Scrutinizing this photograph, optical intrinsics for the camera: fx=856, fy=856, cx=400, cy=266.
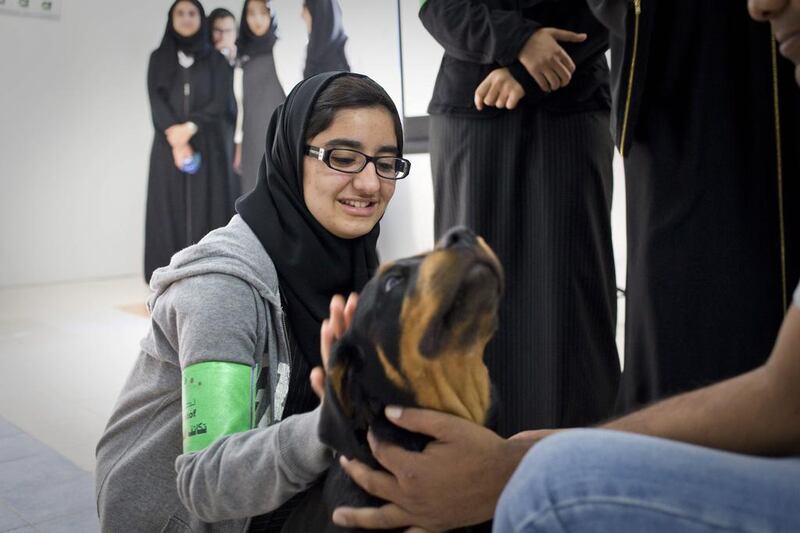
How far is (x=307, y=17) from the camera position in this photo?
6.18m

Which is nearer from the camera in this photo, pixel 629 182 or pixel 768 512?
pixel 768 512

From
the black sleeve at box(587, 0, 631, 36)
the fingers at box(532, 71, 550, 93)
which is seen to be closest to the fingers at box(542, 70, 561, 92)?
the fingers at box(532, 71, 550, 93)

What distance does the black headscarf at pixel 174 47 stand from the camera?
267 inches

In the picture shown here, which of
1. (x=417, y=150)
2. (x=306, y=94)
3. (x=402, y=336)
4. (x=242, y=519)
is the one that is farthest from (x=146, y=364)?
(x=417, y=150)

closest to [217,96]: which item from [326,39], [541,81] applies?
[326,39]

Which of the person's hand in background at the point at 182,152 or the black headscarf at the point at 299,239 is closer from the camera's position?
the black headscarf at the point at 299,239

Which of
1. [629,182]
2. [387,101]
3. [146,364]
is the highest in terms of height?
[387,101]

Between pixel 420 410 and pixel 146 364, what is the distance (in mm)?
734

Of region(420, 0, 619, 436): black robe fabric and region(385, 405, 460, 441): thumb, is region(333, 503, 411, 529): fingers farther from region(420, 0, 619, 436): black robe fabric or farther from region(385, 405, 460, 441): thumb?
region(420, 0, 619, 436): black robe fabric

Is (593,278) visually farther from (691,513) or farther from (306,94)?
(691,513)

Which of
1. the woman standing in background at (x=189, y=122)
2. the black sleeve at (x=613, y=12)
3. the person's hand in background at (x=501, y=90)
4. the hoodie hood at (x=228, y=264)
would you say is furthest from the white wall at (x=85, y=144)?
the hoodie hood at (x=228, y=264)

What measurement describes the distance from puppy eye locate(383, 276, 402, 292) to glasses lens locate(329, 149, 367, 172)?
57cm

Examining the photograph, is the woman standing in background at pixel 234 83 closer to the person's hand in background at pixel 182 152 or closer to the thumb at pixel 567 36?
the person's hand in background at pixel 182 152

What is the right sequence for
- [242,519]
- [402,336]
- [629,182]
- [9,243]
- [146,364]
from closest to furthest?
[402,336]
[242,519]
[146,364]
[629,182]
[9,243]
